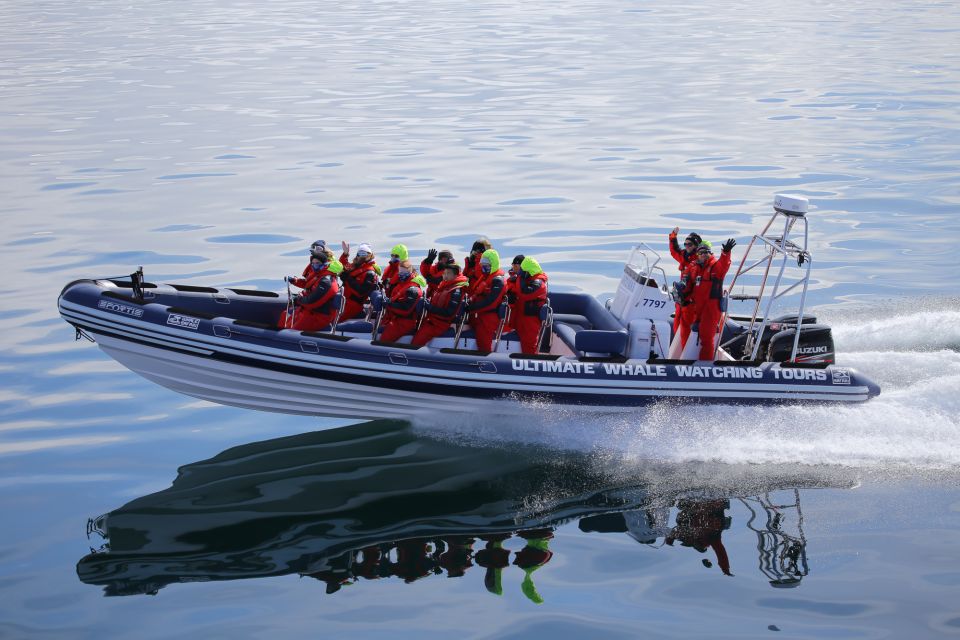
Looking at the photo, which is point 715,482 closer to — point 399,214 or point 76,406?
point 76,406

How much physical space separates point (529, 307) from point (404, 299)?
1.14 m

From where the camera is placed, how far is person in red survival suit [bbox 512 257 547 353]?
959 cm

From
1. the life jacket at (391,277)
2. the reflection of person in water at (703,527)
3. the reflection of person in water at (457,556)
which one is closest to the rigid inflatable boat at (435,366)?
the life jacket at (391,277)

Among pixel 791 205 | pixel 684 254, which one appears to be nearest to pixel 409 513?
pixel 684 254

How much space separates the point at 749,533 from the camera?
798cm

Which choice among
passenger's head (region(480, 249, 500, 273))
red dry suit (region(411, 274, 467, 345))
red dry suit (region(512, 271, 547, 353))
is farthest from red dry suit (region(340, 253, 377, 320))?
red dry suit (region(512, 271, 547, 353))

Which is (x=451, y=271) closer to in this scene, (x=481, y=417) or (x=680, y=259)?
(x=481, y=417)

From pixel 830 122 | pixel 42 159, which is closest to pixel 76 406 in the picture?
pixel 42 159

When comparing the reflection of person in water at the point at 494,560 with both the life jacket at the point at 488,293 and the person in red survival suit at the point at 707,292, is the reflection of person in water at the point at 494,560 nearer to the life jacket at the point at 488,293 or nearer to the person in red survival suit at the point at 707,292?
the life jacket at the point at 488,293

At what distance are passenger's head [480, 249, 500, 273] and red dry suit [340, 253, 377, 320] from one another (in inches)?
49.4

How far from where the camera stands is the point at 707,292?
946cm

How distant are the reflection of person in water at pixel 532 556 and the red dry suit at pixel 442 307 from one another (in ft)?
7.60

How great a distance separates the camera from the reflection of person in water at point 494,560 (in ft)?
24.0

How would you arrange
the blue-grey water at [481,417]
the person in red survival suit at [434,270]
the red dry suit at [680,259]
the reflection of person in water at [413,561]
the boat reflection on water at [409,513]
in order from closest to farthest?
the blue-grey water at [481,417] → the reflection of person in water at [413,561] → the boat reflection on water at [409,513] → the person in red survival suit at [434,270] → the red dry suit at [680,259]
